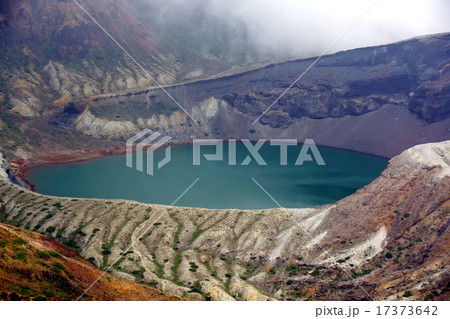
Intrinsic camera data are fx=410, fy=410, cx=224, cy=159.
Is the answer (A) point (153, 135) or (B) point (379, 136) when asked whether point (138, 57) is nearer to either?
(A) point (153, 135)

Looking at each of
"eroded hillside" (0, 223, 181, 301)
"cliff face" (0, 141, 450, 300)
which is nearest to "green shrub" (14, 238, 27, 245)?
"eroded hillside" (0, 223, 181, 301)

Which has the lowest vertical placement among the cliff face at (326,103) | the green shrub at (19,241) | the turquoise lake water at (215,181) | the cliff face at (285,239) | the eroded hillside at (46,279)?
the eroded hillside at (46,279)

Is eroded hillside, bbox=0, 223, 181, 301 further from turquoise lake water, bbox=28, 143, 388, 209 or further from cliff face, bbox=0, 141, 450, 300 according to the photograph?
turquoise lake water, bbox=28, 143, 388, 209

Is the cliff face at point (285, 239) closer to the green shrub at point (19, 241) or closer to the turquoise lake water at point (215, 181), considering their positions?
the turquoise lake water at point (215, 181)

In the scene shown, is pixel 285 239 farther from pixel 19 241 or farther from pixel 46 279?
pixel 19 241

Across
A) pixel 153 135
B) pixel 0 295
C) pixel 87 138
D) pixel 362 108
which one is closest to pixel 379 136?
pixel 362 108

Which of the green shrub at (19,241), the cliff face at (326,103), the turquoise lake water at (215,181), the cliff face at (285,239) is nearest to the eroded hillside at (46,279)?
the green shrub at (19,241)
